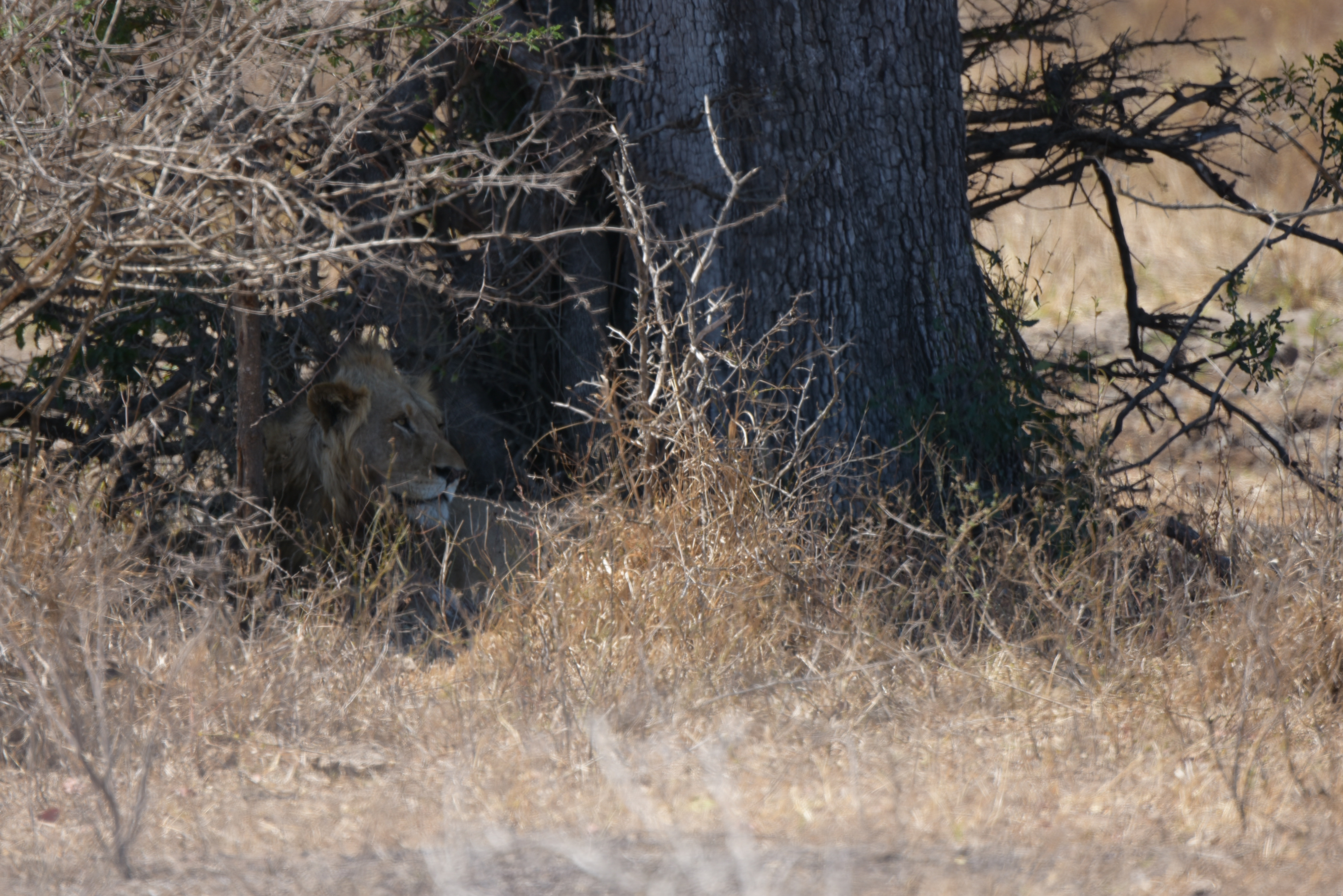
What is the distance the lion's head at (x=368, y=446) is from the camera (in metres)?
5.68

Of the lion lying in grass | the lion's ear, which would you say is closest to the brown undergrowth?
the lion lying in grass

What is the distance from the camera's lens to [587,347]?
20.7 feet

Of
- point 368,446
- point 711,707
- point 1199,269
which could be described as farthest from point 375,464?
point 1199,269

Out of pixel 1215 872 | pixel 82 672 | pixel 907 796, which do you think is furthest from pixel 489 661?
pixel 1215 872

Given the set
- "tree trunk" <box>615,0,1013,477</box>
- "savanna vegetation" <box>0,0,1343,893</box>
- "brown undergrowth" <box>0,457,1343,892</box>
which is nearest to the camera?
"brown undergrowth" <box>0,457,1343,892</box>

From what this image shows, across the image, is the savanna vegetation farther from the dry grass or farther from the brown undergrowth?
the dry grass

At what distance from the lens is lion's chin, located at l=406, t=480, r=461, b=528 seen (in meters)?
5.68

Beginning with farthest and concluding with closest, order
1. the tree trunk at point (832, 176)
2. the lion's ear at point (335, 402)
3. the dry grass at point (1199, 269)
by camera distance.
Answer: the dry grass at point (1199, 269), the tree trunk at point (832, 176), the lion's ear at point (335, 402)

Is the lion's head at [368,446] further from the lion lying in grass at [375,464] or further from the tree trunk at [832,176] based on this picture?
the tree trunk at [832,176]

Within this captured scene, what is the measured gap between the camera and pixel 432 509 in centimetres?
569

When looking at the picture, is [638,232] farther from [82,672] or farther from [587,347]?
[82,672]

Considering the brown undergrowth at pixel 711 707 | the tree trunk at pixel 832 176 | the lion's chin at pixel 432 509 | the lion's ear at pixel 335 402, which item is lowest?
the brown undergrowth at pixel 711 707

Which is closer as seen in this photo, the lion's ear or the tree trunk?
the lion's ear

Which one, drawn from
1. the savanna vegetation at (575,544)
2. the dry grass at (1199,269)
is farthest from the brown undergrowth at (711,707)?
the dry grass at (1199,269)
